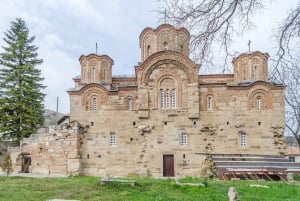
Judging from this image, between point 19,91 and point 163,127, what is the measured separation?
38.1 ft

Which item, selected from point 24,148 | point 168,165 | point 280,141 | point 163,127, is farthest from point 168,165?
point 24,148

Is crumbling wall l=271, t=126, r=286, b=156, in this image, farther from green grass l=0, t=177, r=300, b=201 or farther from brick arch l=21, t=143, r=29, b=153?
brick arch l=21, t=143, r=29, b=153

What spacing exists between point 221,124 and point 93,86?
8.94 metres

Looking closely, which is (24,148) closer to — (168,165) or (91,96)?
(91,96)

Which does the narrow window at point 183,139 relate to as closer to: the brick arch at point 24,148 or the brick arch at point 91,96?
the brick arch at point 91,96

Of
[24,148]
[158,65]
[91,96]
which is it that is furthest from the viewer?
[91,96]

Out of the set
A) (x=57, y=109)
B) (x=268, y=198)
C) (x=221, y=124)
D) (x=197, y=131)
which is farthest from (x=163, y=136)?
(x=57, y=109)

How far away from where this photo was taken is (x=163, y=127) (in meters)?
26.1

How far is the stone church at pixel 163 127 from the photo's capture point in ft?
84.4

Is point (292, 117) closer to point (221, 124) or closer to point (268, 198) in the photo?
point (221, 124)

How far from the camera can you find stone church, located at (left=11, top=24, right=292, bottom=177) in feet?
84.4

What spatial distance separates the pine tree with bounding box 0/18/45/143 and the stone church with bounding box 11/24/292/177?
3411 mm

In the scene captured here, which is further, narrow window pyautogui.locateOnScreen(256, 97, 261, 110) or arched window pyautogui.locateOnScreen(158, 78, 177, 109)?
arched window pyautogui.locateOnScreen(158, 78, 177, 109)

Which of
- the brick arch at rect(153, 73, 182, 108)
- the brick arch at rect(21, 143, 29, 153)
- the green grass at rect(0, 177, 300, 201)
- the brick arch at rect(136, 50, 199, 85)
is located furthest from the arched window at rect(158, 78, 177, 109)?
the green grass at rect(0, 177, 300, 201)
